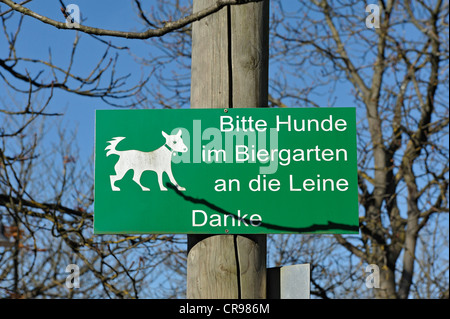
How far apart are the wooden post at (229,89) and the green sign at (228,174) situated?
0.08 metres

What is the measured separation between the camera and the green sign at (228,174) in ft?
7.88

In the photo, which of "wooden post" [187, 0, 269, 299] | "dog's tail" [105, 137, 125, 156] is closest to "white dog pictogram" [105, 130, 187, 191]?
"dog's tail" [105, 137, 125, 156]

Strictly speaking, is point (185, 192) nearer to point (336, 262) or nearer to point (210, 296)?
point (210, 296)

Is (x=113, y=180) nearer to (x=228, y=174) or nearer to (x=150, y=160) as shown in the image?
(x=150, y=160)

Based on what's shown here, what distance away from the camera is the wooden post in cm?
241

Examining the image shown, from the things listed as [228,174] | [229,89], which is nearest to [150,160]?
[228,174]

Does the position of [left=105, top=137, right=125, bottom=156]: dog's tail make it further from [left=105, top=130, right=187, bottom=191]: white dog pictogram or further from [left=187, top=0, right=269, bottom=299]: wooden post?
[left=187, top=0, right=269, bottom=299]: wooden post

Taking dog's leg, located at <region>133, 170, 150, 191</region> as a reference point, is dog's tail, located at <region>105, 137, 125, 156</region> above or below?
above

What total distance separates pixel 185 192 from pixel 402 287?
7898mm

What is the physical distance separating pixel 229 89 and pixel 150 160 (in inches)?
18.2

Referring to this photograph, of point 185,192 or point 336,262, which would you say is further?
point 336,262

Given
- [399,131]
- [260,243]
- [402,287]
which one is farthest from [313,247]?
[260,243]

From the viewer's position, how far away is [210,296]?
2400mm

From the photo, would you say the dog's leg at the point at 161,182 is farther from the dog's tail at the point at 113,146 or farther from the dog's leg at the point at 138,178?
the dog's tail at the point at 113,146
